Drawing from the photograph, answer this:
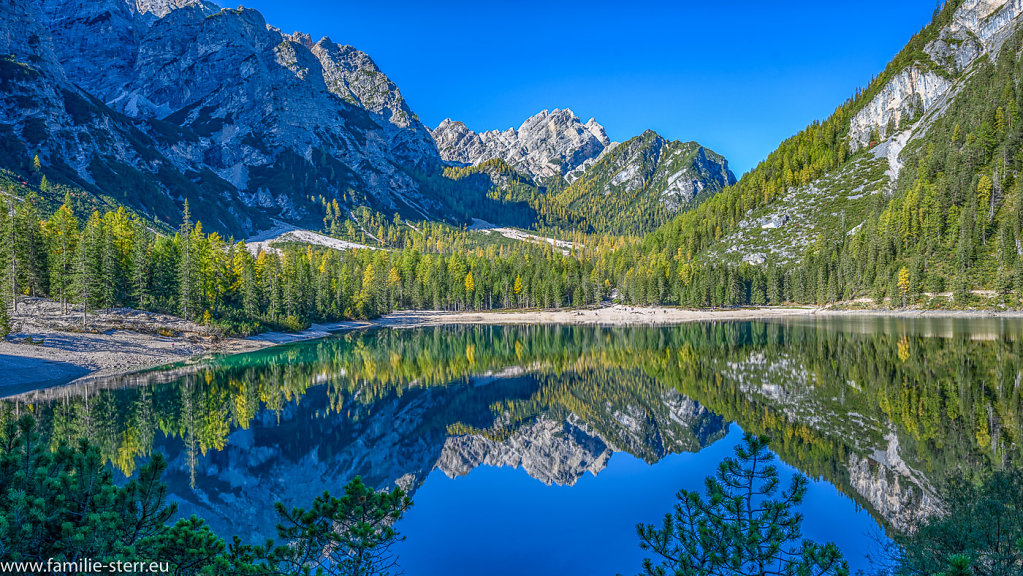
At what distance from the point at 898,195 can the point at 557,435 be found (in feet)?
402

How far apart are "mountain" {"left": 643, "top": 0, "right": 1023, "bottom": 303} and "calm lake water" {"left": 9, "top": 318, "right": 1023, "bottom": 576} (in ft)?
172

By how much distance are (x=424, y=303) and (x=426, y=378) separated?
3469 inches

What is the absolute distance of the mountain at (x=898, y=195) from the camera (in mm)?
86312

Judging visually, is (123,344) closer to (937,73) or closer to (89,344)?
(89,344)

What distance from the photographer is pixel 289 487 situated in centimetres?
1798

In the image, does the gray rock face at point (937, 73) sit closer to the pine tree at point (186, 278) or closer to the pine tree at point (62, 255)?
the pine tree at point (186, 278)

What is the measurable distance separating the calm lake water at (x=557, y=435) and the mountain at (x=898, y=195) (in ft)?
172

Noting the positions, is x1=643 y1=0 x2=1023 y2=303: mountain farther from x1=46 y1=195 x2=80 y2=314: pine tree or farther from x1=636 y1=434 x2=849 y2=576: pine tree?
x1=46 y1=195 x2=80 y2=314: pine tree

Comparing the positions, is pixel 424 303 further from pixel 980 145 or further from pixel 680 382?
pixel 980 145

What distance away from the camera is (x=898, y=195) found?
366ft

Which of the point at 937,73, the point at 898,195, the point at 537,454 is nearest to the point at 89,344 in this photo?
the point at 537,454

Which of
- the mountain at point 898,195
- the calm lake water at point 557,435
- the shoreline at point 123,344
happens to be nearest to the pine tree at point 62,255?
the shoreline at point 123,344

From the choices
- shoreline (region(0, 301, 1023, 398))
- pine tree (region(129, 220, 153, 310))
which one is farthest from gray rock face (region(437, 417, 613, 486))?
pine tree (region(129, 220, 153, 310))

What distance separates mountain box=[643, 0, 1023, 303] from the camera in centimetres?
8631
